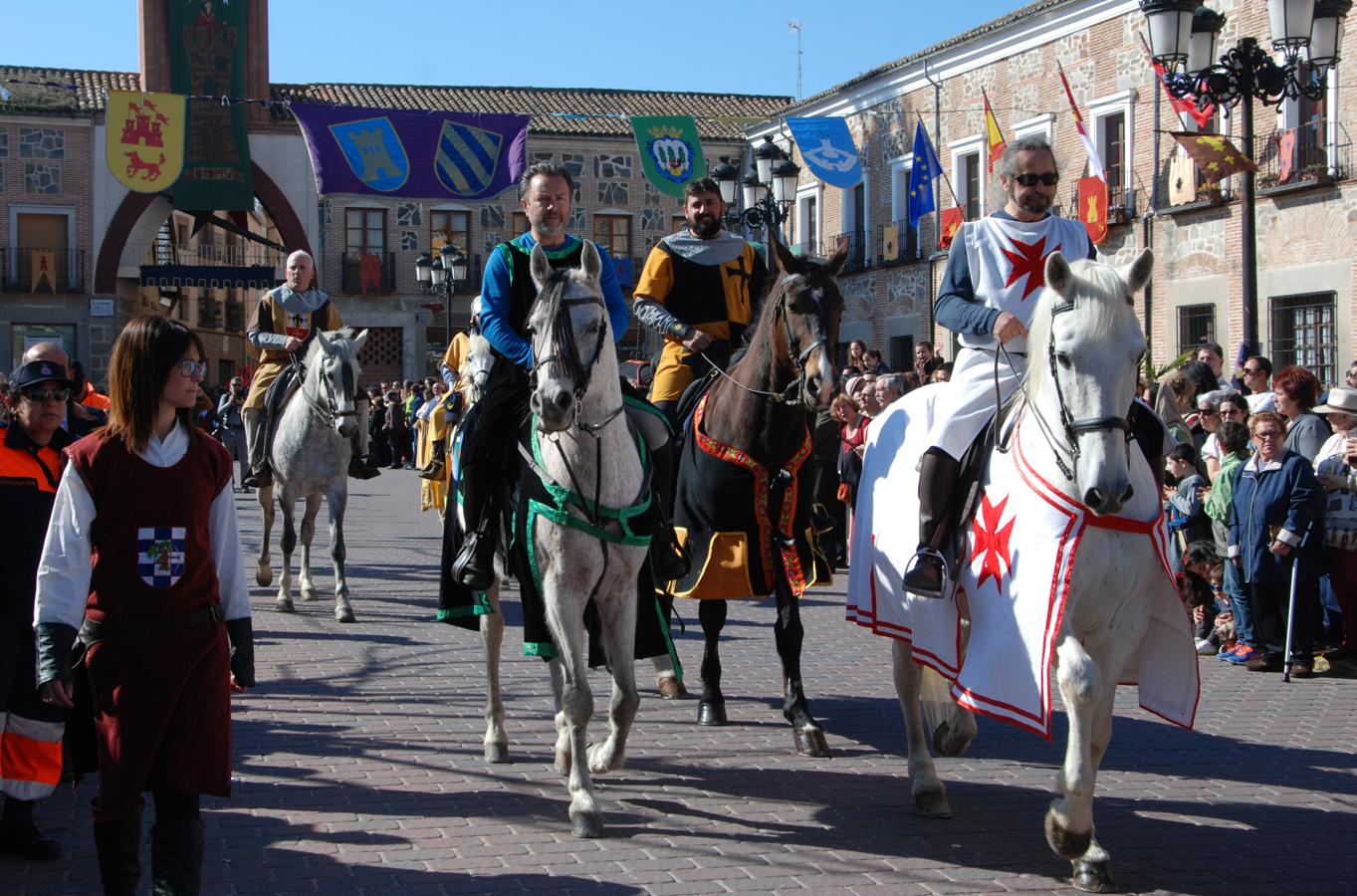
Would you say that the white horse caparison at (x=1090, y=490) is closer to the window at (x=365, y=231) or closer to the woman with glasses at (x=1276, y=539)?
the woman with glasses at (x=1276, y=539)

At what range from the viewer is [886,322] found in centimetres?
3866

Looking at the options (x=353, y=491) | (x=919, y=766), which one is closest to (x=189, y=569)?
(x=919, y=766)

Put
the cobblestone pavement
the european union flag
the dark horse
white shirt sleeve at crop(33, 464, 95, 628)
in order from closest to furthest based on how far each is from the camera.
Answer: white shirt sleeve at crop(33, 464, 95, 628) → the cobblestone pavement → the dark horse → the european union flag

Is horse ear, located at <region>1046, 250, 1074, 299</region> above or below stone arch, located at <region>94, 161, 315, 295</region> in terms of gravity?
below

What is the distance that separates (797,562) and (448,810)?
2492mm

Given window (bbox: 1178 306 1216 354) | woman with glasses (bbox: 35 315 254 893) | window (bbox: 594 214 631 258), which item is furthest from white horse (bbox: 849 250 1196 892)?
window (bbox: 594 214 631 258)

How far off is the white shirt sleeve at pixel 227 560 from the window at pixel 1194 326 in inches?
1022

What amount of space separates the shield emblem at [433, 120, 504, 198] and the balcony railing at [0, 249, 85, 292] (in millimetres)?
23719

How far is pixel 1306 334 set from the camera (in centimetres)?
2578

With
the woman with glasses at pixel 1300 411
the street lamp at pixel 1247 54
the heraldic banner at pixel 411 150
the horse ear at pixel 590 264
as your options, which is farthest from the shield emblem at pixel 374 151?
the horse ear at pixel 590 264

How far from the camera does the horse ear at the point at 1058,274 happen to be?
515 cm

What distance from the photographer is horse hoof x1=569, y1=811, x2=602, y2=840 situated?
5.88 metres

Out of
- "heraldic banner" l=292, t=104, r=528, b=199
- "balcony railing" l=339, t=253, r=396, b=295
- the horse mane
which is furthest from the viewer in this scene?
"balcony railing" l=339, t=253, r=396, b=295

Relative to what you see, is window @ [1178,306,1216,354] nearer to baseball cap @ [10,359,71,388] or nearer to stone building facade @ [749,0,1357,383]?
stone building facade @ [749,0,1357,383]
